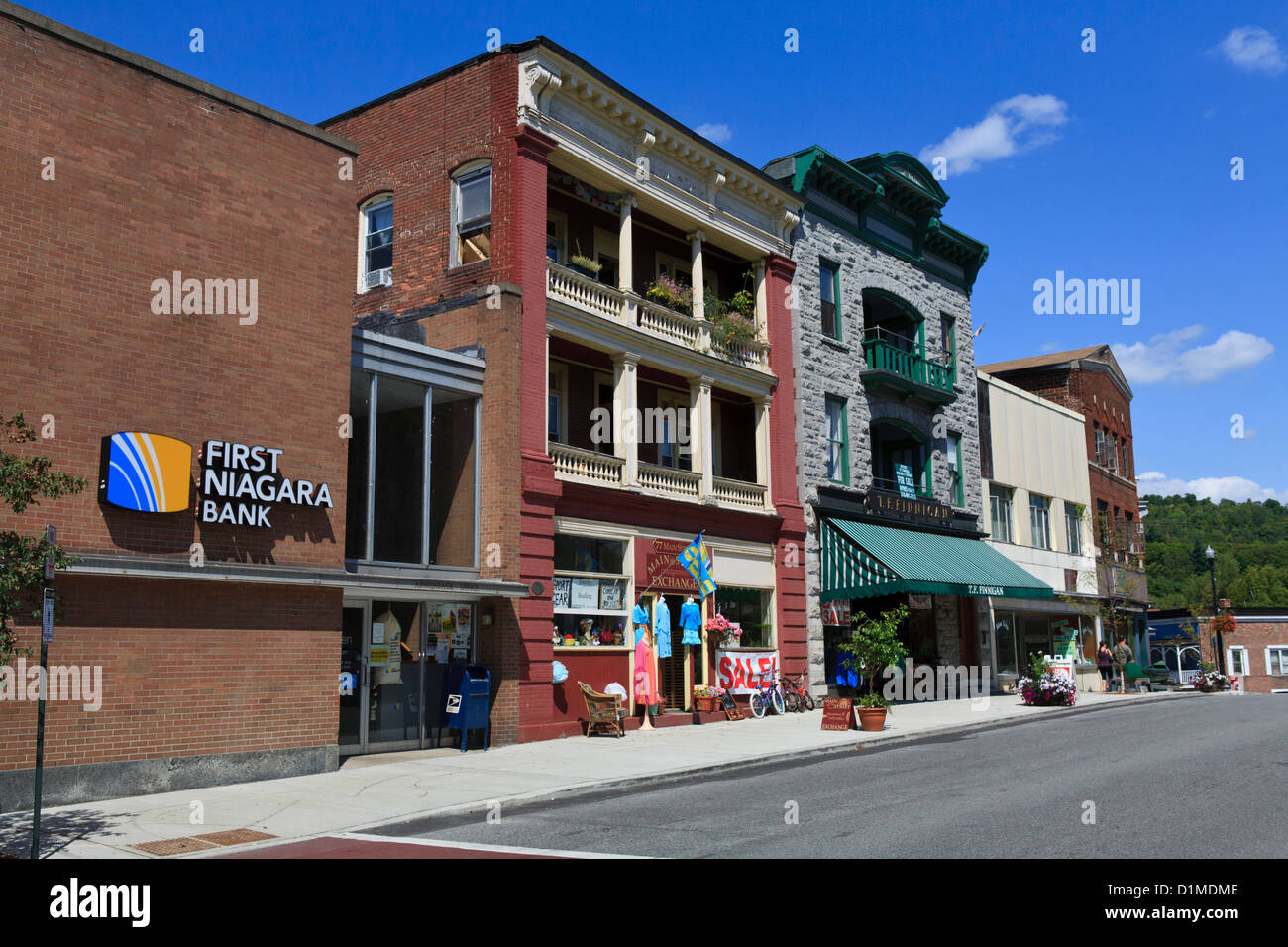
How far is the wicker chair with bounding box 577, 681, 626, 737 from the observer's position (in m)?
19.9

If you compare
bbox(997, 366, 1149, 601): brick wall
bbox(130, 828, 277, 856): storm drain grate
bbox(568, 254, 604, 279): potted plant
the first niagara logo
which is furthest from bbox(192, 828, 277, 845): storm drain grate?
bbox(997, 366, 1149, 601): brick wall

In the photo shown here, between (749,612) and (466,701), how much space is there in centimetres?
987

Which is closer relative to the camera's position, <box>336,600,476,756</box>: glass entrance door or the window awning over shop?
<box>336,600,476,756</box>: glass entrance door

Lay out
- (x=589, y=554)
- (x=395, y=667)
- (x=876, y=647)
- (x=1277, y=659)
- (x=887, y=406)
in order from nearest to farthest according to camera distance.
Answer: (x=395, y=667)
(x=876, y=647)
(x=589, y=554)
(x=887, y=406)
(x=1277, y=659)

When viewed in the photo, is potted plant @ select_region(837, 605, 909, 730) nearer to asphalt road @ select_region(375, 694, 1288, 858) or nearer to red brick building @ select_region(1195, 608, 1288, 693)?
asphalt road @ select_region(375, 694, 1288, 858)

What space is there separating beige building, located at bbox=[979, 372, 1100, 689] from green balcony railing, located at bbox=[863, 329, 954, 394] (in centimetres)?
389

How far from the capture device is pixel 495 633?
19078 mm

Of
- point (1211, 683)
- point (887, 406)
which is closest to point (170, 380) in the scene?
point (887, 406)

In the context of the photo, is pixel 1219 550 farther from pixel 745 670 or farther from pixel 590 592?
pixel 590 592

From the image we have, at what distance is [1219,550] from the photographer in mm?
102562

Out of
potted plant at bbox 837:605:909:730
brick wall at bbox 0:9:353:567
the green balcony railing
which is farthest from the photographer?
the green balcony railing

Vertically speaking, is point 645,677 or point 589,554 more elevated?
point 589,554

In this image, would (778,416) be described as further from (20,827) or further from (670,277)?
(20,827)
